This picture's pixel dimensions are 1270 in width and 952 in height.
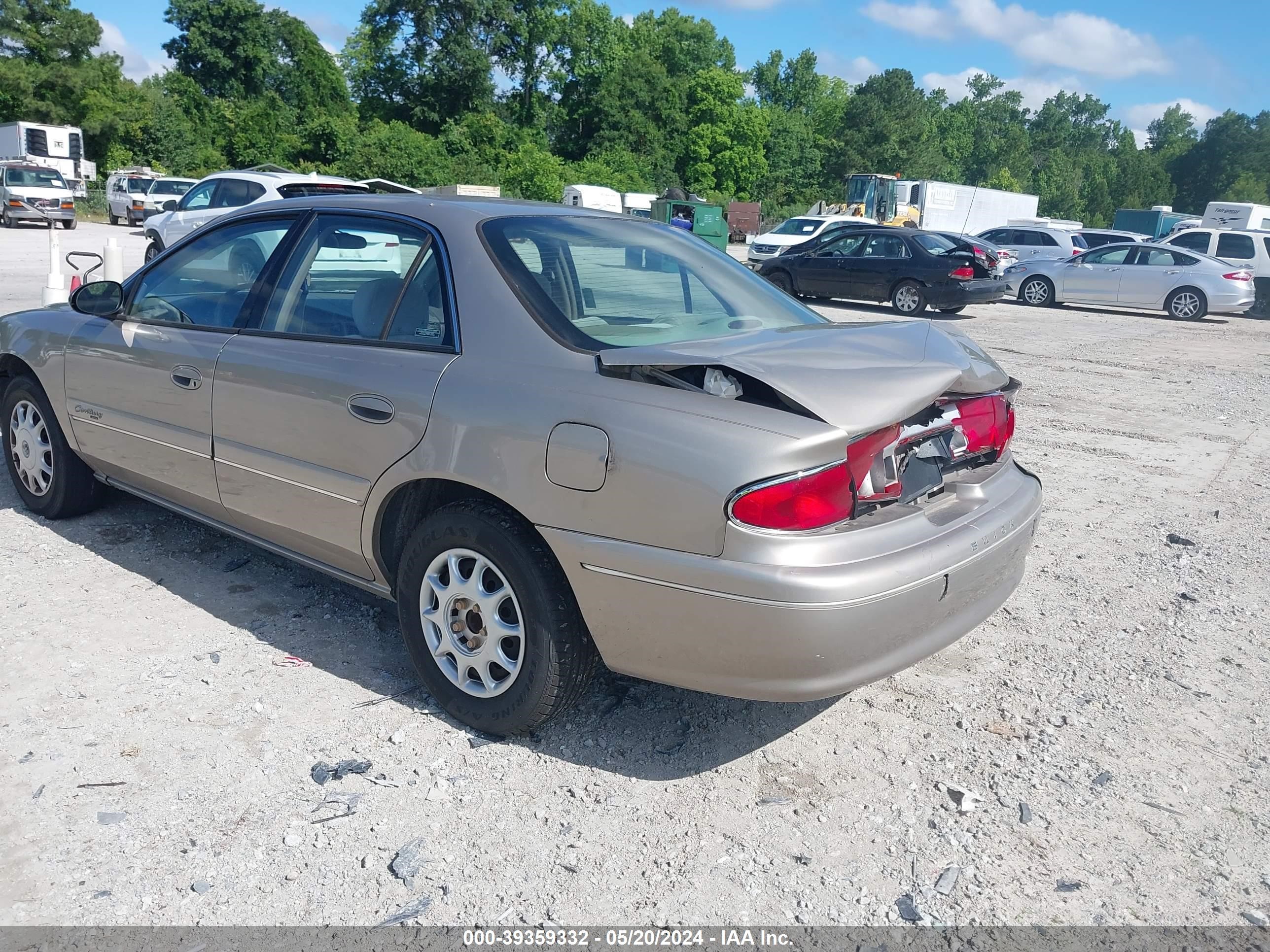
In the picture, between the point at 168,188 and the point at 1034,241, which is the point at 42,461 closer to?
the point at 1034,241

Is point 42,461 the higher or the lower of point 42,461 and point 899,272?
the lower

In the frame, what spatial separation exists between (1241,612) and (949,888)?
8.91 feet

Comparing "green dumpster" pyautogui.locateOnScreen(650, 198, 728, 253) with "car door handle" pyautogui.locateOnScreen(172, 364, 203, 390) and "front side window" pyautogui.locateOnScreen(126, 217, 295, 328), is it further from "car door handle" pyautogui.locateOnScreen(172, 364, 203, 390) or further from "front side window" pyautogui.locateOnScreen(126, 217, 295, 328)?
"car door handle" pyautogui.locateOnScreen(172, 364, 203, 390)

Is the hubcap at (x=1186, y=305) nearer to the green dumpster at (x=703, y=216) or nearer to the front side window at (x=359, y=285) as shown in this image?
the green dumpster at (x=703, y=216)

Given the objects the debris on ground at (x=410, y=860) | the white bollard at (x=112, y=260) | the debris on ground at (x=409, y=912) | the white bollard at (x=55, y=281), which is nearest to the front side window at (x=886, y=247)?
the white bollard at (x=112, y=260)

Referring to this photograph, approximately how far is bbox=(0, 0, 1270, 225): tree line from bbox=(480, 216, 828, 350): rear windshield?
147 ft

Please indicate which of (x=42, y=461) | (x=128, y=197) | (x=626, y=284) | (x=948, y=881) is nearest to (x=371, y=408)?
(x=626, y=284)

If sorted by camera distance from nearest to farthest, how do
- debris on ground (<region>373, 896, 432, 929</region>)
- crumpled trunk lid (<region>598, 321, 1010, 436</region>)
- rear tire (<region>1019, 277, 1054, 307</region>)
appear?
debris on ground (<region>373, 896, 432, 929</region>), crumpled trunk lid (<region>598, 321, 1010, 436</region>), rear tire (<region>1019, 277, 1054, 307</region>)

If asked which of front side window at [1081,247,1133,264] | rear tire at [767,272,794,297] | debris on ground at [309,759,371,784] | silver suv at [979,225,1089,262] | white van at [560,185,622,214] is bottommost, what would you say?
debris on ground at [309,759,371,784]

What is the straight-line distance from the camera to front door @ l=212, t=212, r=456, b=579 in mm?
3346

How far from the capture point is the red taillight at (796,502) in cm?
264

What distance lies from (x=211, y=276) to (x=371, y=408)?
4.96 feet

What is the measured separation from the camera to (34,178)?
1313 inches

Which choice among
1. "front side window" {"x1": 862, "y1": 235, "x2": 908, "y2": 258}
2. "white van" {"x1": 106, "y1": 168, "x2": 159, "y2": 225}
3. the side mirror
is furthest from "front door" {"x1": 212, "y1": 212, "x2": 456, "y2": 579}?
"white van" {"x1": 106, "y1": 168, "x2": 159, "y2": 225}
